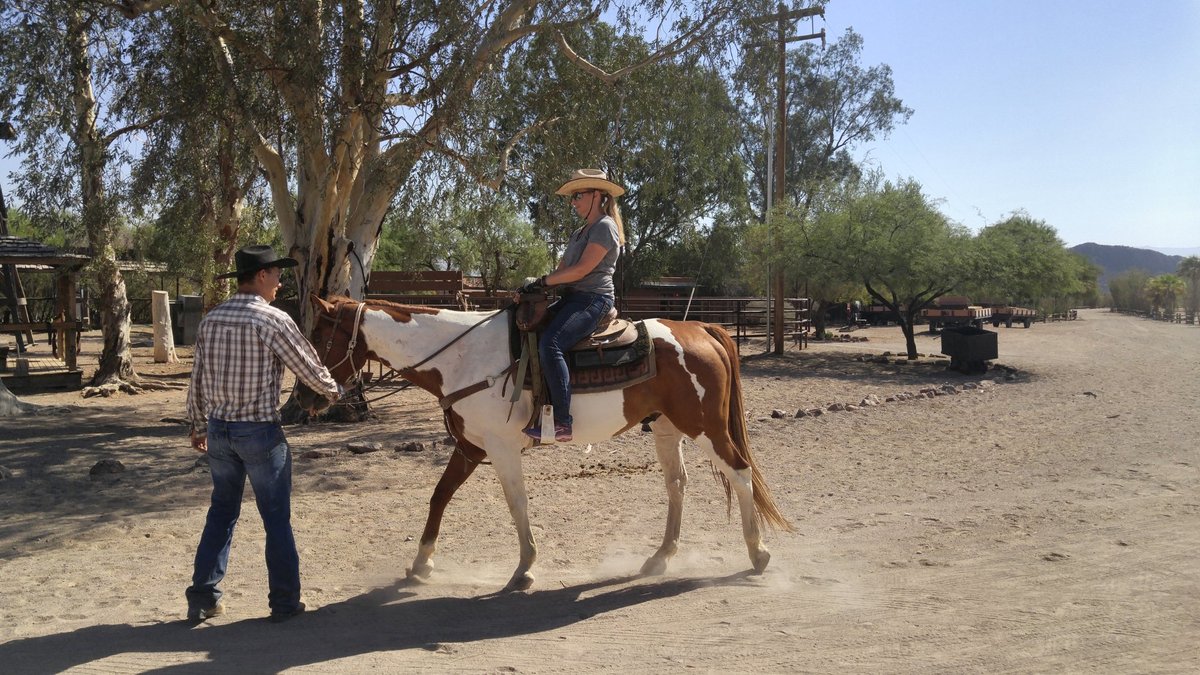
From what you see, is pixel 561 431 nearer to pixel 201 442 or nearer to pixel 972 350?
pixel 201 442

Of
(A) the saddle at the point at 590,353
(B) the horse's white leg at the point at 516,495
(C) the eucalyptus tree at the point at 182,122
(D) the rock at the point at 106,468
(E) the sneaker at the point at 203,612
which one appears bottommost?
(E) the sneaker at the point at 203,612

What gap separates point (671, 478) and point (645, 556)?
23.3 inches

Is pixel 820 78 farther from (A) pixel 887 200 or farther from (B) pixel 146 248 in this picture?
(B) pixel 146 248

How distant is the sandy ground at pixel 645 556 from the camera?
414 centimetres

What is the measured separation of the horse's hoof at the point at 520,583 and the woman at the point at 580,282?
88 cm

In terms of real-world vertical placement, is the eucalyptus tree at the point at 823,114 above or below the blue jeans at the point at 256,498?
above

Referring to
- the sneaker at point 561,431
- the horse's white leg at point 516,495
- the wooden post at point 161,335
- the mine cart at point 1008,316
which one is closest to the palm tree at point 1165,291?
the mine cart at point 1008,316

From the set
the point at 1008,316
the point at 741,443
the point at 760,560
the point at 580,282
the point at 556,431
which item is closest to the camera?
the point at 556,431

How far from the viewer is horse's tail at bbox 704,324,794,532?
5730mm

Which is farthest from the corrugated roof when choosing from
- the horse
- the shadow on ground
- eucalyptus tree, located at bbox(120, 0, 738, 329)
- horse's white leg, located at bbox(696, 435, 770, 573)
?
horse's white leg, located at bbox(696, 435, 770, 573)

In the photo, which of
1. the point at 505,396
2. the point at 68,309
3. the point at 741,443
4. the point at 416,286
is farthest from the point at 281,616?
the point at 68,309

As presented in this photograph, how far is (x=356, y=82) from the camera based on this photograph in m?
11.3

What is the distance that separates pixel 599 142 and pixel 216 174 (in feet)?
22.1

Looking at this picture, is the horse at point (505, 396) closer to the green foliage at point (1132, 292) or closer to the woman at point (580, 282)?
the woman at point (580, 282)
